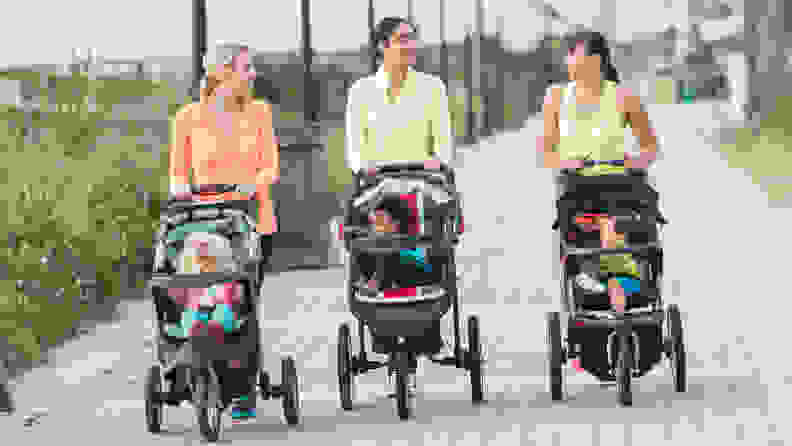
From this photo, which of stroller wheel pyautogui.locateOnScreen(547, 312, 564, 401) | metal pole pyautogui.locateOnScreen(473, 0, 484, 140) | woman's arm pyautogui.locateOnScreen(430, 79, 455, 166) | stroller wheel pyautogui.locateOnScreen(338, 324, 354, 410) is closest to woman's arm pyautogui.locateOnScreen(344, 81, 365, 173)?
woman's arm pyautogui.locateOnScreen(430, 79, 455, 166)

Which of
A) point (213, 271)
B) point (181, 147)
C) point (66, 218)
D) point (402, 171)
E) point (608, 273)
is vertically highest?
point (181, 147)

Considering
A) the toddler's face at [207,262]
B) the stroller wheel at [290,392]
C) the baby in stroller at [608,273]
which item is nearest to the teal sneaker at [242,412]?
the stroller wheel at [290,392]

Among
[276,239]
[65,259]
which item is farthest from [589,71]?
[276,239]

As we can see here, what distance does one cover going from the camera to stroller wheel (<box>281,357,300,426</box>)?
28.3 feet

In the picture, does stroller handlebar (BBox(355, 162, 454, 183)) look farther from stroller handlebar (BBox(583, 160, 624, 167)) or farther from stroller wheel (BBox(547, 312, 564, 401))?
stroller wheel (BBox(547, 312, 564, 401))

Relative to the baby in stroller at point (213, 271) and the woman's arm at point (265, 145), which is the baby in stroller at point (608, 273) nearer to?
the woman's arm at point (265, 145)

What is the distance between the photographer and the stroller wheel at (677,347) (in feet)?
29.5

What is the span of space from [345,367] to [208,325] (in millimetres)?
977

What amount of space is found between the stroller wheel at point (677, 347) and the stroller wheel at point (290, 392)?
1.85 meters

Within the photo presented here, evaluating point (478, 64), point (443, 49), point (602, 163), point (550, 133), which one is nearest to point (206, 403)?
point (550, 133)

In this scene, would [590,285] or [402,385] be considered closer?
[402,385]

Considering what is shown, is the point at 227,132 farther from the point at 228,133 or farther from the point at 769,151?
the point at 769,151

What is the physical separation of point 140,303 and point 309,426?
598 cm

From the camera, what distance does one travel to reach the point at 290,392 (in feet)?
28.5
